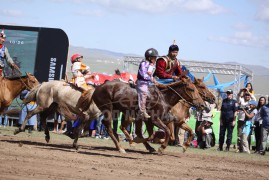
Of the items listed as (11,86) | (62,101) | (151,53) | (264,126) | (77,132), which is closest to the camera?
(151,53)

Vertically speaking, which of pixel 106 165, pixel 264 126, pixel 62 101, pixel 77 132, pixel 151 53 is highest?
pixel 151 53

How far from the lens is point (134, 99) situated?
16.2m

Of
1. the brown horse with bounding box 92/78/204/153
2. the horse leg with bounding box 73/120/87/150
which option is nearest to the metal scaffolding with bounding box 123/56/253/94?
the horse leg with bounding box 73/120/87/150

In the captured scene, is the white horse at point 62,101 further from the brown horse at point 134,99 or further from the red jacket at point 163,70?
the red jacket at point 163,70

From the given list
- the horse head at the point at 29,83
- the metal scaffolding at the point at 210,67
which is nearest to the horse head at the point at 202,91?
the horse head at the point at 29,83

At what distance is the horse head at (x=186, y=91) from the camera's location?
16.8 metres

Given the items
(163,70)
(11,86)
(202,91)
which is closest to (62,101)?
(11,86)

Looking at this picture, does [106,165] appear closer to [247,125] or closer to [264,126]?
[264,126]

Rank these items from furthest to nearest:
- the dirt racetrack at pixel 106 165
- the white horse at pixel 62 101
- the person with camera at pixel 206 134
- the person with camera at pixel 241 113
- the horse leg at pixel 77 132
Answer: the person with camera at pixel 206 134 < the person with camera at pixel 241 113 < the white horse at pixel 62 101 < the horse leg at pixel 77 132 < the dirt racetrack at pixel 106 165

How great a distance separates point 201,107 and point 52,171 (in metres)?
6.82

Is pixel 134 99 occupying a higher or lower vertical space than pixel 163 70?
lower

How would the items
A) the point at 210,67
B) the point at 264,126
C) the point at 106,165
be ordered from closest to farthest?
1. the point at 106,165
2. the point at 264,126
3. the point at 210,67

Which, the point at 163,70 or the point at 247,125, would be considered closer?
the point at 163,70

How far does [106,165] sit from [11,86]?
22.3ft
